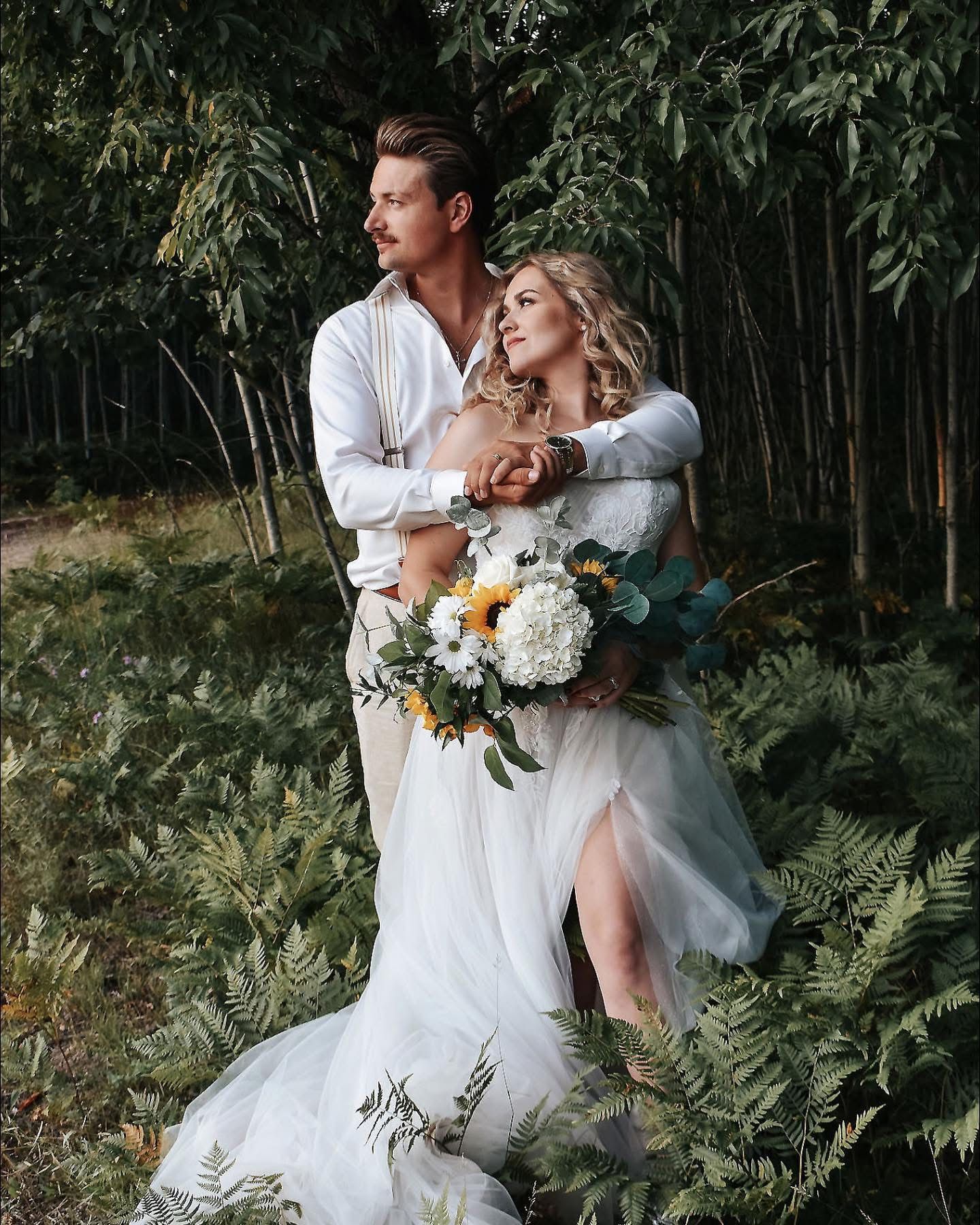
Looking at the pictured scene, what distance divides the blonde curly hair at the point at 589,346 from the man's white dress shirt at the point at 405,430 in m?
0.08

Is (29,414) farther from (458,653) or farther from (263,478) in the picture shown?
(458,653)

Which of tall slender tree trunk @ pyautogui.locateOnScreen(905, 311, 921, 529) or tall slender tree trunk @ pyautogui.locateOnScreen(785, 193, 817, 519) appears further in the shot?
tall slender tree trunk @ pyautogui.locateOnScreen(905, 311, 921, 529)

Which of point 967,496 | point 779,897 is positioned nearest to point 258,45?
point 779,897

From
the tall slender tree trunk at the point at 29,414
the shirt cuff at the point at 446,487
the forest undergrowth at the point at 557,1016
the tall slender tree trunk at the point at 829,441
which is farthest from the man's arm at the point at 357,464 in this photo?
the tall slender tree trunk at the point at 29,414

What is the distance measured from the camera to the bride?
2100 mm

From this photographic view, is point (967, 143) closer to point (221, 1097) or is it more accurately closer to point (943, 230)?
point (943, 230)

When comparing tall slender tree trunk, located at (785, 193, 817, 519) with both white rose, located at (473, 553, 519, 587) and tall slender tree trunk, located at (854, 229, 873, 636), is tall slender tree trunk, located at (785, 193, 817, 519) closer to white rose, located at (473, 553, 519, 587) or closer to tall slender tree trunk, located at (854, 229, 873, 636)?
tall slender tree trunk, located at (854, 229, 873, 636)

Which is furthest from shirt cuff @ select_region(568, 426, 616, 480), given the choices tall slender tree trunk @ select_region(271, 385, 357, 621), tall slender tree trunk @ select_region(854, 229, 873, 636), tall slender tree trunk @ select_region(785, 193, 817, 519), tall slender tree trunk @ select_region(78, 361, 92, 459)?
tall slender tree trunk @ select_region(78, 361, 92, 459)

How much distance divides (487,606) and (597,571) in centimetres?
21

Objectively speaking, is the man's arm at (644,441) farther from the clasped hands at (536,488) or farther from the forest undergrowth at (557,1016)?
the forest undergrowth at (557,1016)

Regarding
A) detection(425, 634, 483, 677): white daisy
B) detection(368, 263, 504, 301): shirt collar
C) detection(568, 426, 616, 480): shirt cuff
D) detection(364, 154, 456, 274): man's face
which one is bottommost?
detection(425, 634, 483, 677): white daisy

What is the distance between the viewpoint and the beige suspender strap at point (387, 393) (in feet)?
7.92

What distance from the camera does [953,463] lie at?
4867 mm

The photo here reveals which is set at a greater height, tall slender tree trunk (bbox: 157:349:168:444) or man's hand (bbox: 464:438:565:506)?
tall slender tree trunk (bbox: 157:349:168:444)
